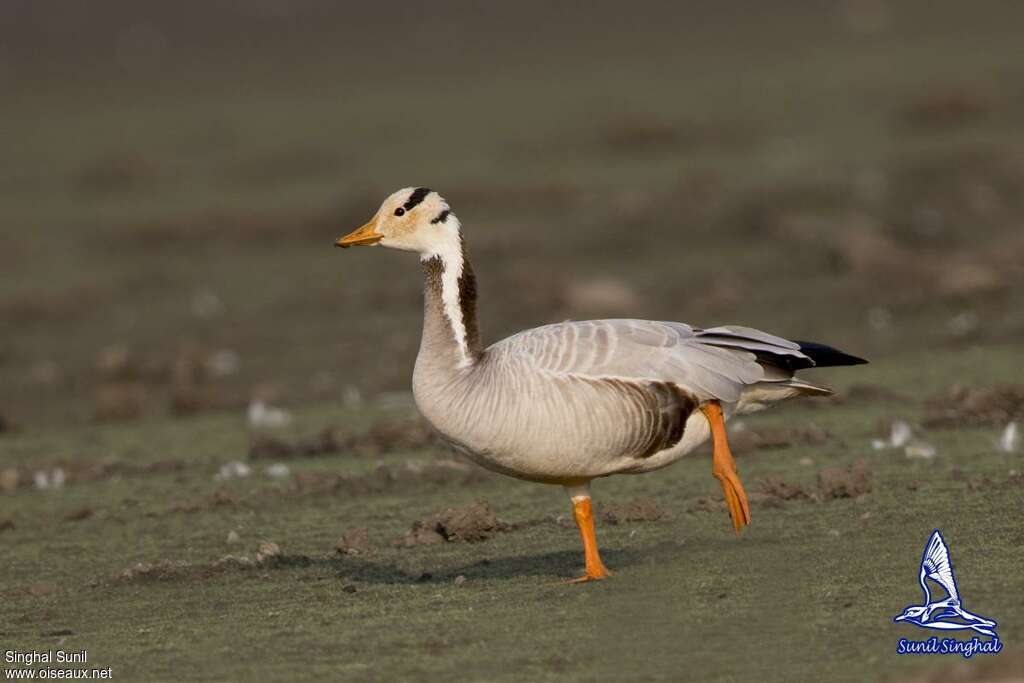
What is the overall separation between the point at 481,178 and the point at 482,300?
18.7ft

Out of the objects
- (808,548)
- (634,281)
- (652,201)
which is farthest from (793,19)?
(808,548)

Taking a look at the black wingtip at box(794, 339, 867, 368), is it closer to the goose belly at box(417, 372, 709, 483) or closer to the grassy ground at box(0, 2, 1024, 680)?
the goose belly at box(417, 372, 709, 483)

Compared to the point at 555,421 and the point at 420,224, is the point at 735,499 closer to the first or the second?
the point at 555,421

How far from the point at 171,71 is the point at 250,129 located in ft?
20.0

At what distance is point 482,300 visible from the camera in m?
16.6

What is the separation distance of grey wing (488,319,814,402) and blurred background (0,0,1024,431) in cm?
576

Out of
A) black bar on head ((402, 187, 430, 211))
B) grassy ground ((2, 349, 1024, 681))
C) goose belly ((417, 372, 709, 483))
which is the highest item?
black bar on head ((402, 187, 430, 211))

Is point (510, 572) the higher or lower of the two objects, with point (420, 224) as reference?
lower

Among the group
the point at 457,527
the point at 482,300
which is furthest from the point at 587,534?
the point at 482,300

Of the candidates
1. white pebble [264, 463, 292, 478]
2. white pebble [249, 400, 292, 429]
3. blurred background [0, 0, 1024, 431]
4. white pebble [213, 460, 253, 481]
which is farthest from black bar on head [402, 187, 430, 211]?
blurred background [0, 0, 1024, 431]

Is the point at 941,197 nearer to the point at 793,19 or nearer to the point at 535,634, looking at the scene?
the point at 535,634

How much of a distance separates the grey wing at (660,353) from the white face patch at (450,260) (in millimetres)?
210

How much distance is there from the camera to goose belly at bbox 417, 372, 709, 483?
25.0ft

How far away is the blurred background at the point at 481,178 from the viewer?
15.4 meters
